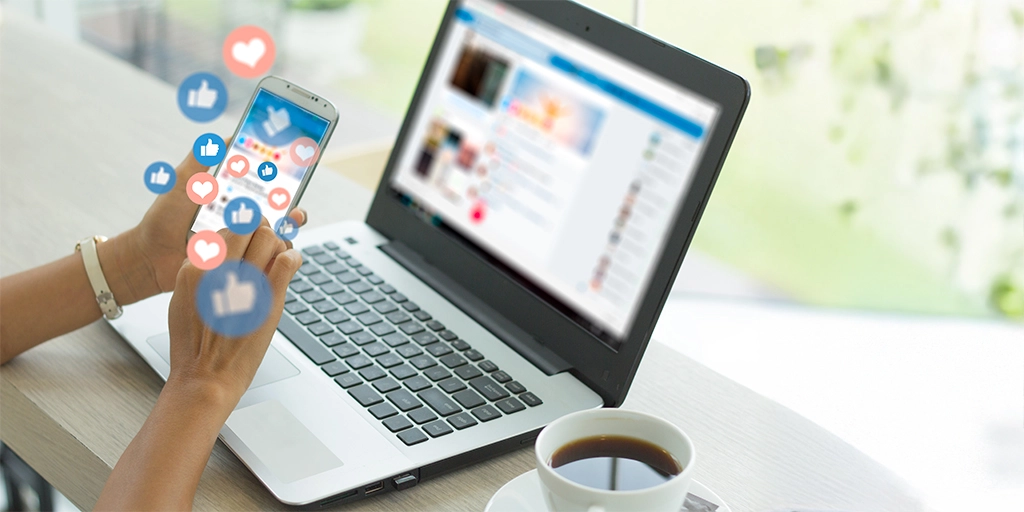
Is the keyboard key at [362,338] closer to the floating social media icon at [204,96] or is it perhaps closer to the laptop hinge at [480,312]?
the laptop hinge at [480,312]

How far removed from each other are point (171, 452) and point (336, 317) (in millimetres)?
205

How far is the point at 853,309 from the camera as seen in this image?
2.62 metres

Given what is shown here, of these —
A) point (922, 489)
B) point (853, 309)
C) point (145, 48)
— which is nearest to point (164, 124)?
point (145, 48)

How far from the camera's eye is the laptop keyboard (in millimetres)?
589

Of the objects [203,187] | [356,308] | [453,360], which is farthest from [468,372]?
[203,187]

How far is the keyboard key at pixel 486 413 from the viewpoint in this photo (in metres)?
0.59

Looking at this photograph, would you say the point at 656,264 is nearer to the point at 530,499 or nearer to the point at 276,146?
the point at 530,499

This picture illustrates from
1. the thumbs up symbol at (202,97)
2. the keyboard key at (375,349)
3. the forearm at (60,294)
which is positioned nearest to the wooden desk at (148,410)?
the forearm at (60,294)

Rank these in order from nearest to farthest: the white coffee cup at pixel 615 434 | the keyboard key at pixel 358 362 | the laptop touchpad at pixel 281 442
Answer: the white coffee cup at pixel 615 434 < the laptop touchpad at pixel 281 442 < the keyboard key at pixel 358 362

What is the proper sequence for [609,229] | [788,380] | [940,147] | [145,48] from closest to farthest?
1. [609,229]
2. [788,380]
3. [145,48]
4. [940,147]

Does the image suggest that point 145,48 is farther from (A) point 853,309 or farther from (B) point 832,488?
(A) point 853,309

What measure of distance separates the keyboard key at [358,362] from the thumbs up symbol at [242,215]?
134 mm

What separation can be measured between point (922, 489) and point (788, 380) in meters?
0.18

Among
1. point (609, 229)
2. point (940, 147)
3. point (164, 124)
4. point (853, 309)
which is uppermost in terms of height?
point (940, 147)
